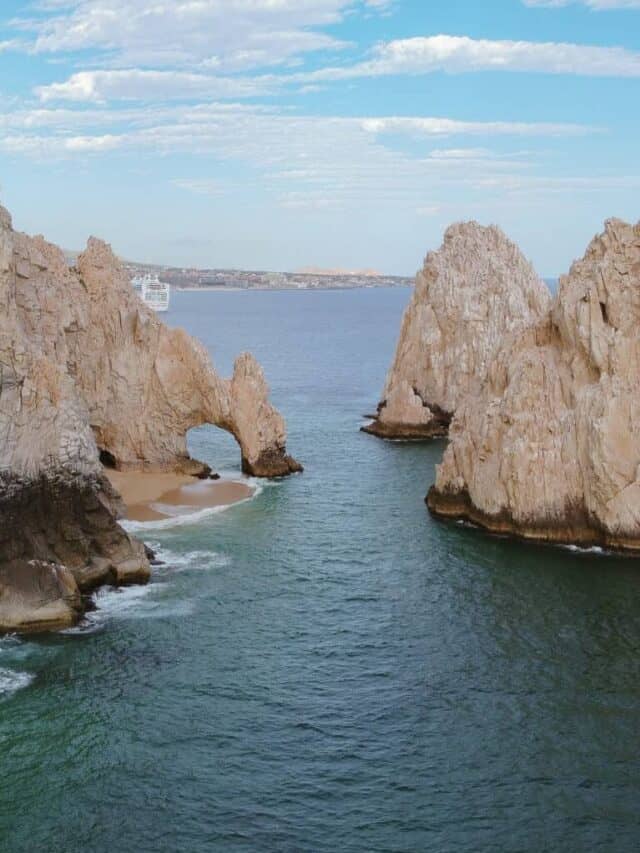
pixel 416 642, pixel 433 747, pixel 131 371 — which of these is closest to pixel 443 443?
pixel 131 371

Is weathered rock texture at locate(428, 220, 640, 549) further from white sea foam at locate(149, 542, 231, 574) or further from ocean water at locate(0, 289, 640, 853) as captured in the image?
white sea foam at locate(149, 542, 231, 574)

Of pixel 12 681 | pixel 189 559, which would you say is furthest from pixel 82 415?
pixel 12 681

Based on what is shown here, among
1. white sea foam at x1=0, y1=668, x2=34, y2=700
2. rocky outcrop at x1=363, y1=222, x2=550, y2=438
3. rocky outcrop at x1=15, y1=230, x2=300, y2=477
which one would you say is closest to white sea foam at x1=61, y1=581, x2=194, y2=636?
white sea foam at x1=0, y1=668, x2=34, y2=700

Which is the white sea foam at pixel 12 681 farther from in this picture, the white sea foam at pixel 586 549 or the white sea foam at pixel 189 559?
the white sea foam at pixel 586 549

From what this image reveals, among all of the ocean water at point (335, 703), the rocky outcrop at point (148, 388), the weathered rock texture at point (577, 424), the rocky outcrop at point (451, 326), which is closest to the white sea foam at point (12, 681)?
the ocean water at point (335, 703)

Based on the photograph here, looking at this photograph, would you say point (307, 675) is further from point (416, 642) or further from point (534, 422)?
point (534, 422)
